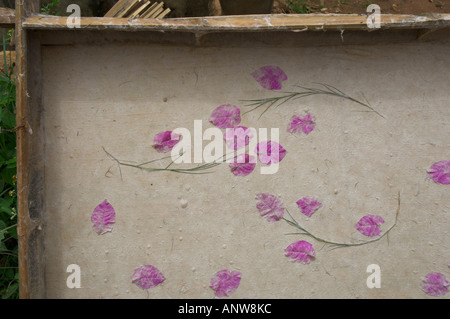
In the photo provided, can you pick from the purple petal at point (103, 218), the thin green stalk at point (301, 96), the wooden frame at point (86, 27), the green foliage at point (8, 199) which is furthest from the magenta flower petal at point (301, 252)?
the green foliage at point (8, 199)

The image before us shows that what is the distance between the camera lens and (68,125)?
63.2 inches

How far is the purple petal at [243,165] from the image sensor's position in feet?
5.34

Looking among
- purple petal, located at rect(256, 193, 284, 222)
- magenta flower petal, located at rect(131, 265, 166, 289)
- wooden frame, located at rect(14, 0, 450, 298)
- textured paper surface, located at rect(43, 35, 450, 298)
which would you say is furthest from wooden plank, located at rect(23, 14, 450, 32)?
magenta flower petal, located at rect(131, 265, 166, 289)

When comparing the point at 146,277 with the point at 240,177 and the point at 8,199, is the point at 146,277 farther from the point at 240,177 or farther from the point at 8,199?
the point at 8,199

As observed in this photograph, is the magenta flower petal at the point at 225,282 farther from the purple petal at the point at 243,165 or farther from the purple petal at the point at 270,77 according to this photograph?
the purple petal at the point at 270,77

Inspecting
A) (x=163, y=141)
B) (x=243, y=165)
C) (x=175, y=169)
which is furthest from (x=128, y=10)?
(x=243, y=165)

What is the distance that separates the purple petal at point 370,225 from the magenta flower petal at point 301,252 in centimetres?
21

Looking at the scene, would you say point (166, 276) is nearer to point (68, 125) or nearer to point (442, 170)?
point (68, 125)

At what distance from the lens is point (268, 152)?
64.4 inches

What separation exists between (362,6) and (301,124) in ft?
6.66

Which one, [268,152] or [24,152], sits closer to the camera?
[24,152]

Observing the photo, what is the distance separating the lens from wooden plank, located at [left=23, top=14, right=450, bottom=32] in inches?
56.2

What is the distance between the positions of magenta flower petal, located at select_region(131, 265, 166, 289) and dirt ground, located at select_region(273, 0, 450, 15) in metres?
2.34

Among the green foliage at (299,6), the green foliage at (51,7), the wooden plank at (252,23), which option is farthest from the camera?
the green foliage at (299,6)
